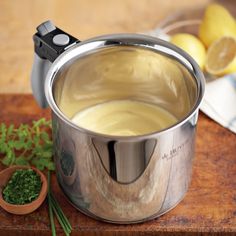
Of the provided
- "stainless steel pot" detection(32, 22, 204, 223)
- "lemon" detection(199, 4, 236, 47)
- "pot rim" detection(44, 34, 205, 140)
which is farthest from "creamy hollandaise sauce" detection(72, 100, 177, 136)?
"lemon" detection(199, 4, 236, 47)

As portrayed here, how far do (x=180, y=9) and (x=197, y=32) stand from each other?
124 millimetres

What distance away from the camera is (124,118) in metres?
1.32

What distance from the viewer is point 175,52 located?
3.97 feet

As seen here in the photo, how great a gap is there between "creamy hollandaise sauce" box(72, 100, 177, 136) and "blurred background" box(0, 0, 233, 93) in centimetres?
35

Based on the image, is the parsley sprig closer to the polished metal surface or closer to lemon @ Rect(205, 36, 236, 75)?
the polished metal surface

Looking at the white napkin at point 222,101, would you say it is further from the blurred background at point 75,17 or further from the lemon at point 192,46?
the blurred background at point 75,17

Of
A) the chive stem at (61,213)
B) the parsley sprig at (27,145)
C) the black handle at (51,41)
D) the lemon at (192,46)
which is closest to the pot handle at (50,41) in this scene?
the black handle at (51,41)

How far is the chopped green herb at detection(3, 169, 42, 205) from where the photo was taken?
117 cm

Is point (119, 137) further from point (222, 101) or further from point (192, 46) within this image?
point (192, 46)

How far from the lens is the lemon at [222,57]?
1.50 metres

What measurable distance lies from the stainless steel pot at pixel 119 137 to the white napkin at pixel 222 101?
0.36 feet

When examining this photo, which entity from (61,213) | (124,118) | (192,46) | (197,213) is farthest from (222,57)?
(61,213)

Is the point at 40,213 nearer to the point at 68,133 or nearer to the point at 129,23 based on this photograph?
the point at 68,133

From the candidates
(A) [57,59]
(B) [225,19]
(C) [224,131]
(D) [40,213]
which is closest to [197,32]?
(B) [225,19]
